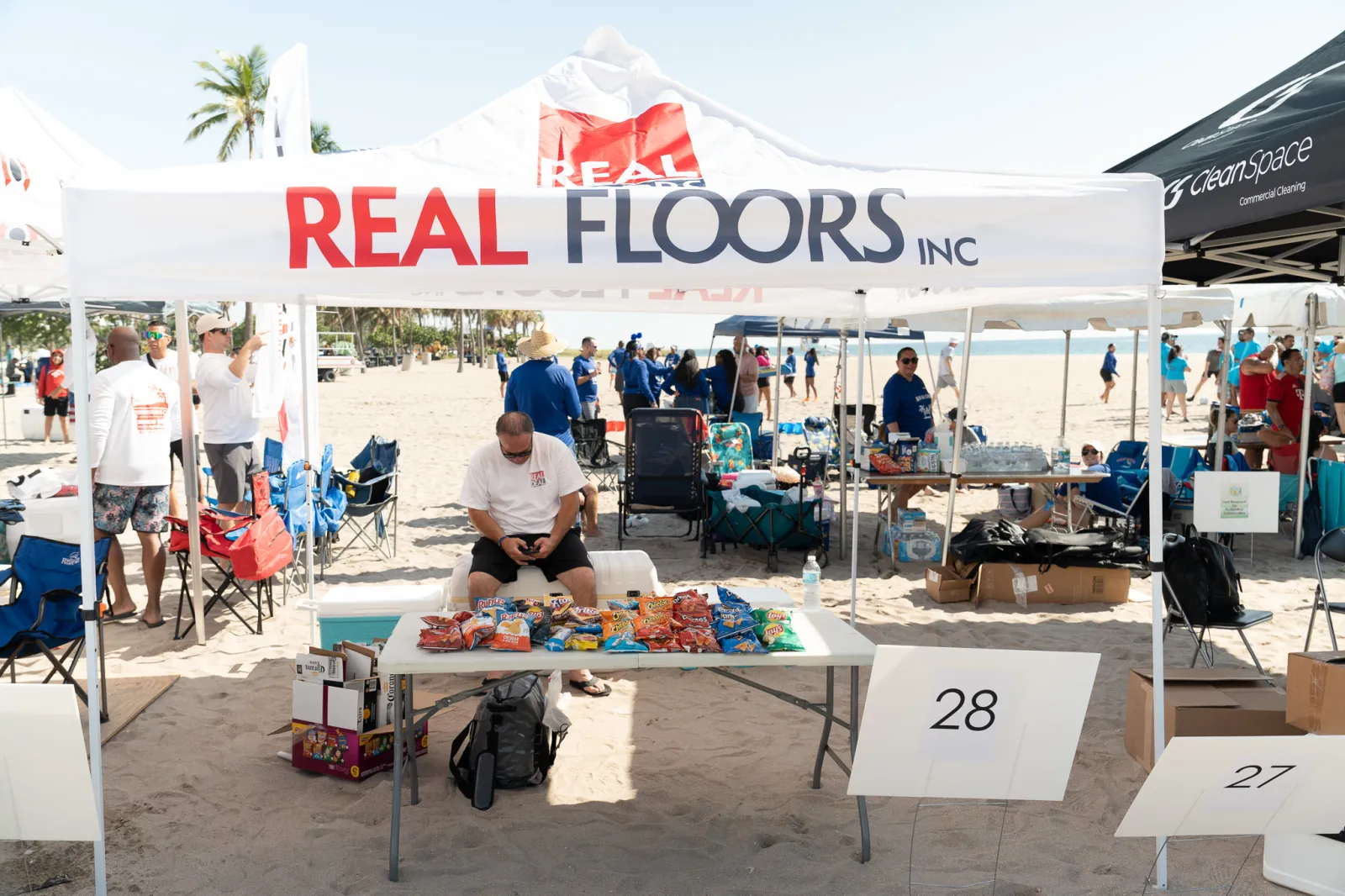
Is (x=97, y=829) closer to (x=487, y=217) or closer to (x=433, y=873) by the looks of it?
(x=433, y=873)

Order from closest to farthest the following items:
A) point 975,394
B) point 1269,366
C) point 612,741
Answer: point 612,741, point 1269,366, point 975,394

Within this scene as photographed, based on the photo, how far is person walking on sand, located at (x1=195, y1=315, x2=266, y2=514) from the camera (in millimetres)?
6395

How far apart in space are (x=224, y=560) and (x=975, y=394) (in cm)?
2806

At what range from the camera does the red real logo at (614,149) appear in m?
3.34

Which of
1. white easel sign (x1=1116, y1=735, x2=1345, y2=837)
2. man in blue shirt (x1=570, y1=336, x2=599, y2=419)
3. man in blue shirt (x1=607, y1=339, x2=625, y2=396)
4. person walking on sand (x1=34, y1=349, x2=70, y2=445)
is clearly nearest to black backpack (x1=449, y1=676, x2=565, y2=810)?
white easel sign (x1=1116, y1=735, x2=1345, y2=837)

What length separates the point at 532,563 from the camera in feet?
15.7

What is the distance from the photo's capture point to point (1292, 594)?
6723mm

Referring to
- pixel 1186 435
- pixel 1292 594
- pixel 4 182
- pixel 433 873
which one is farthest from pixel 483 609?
pixel 1186 435

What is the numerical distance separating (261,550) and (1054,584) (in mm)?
5077

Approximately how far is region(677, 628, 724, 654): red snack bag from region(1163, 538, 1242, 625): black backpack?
2.67 m

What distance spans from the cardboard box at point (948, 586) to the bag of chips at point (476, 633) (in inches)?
157

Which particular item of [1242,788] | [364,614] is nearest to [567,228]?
[1242,788]

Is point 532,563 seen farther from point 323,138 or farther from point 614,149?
point 323,138

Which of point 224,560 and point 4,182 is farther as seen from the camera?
point 224,560
